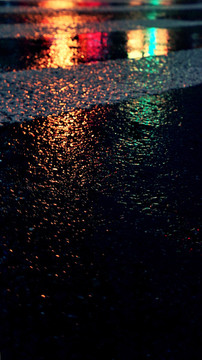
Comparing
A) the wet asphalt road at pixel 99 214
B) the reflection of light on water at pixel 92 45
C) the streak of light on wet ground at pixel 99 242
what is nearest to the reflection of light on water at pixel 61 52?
the reflection of light on water at pixel 92 45

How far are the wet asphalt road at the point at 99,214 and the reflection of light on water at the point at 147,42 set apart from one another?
4.30ft

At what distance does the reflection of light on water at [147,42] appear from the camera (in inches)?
233

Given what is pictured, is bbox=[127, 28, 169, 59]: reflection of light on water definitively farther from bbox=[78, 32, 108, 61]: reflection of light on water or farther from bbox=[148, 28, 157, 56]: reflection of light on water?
bbox=[78, 32, 108, 61]: reflection of light on water

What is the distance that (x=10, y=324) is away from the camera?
55.8 inches

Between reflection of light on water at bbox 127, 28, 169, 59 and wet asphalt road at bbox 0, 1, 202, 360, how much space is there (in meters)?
1.31

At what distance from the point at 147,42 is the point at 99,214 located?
5.45 meters

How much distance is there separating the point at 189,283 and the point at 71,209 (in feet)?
2.56

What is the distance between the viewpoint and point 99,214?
2.04 meters

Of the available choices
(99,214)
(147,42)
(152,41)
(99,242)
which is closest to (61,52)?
(147,42)

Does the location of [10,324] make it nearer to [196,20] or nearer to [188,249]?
[188,249]

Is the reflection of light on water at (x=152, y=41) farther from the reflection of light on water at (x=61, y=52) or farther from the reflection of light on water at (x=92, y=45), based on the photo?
the reflection of light on water at (x=61, y=52)

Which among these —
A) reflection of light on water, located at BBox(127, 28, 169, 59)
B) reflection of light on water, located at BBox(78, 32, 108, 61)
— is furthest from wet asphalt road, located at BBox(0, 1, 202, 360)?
reflection of light on water, located at BBox(127, 28, 169, 59)

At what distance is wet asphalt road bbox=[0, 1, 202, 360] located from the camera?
4.66 ft

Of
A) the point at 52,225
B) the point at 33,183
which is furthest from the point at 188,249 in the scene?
the point at 33,183
